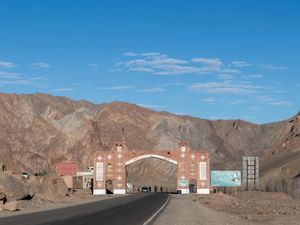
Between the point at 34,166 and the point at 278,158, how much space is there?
82.5 meters

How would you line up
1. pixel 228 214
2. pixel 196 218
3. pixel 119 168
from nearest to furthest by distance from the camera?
pixel 196 218
pixel 228 214
pixel 119 168

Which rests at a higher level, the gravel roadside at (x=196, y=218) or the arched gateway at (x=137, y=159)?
the arched gateway at (x=137, y=159)

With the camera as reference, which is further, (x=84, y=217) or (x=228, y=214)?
(x=228, y=214)

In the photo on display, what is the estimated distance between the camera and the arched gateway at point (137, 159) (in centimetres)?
10725

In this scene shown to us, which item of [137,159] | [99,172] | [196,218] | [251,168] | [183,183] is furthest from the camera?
[183,183]

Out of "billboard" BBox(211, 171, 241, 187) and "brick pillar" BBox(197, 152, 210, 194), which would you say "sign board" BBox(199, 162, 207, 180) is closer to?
"brick pillar" BBox(197, 152, 210, 194)

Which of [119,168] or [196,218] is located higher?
[119,168]

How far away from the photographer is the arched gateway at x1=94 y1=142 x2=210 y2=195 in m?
107

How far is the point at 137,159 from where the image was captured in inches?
4220

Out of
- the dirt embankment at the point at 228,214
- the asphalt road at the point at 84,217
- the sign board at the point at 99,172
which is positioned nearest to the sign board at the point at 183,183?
the sign board at the point at 99,172

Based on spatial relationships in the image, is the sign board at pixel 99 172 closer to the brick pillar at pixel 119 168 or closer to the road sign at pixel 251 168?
the brick pillar at pixel 119 168

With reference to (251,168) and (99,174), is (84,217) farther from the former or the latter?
(99,174)

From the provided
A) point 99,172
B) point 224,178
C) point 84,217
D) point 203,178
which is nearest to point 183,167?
point 203,178

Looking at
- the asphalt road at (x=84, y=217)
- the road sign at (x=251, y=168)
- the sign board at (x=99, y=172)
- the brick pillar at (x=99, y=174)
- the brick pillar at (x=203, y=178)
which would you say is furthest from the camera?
the sign board at (x=99, y=172)
